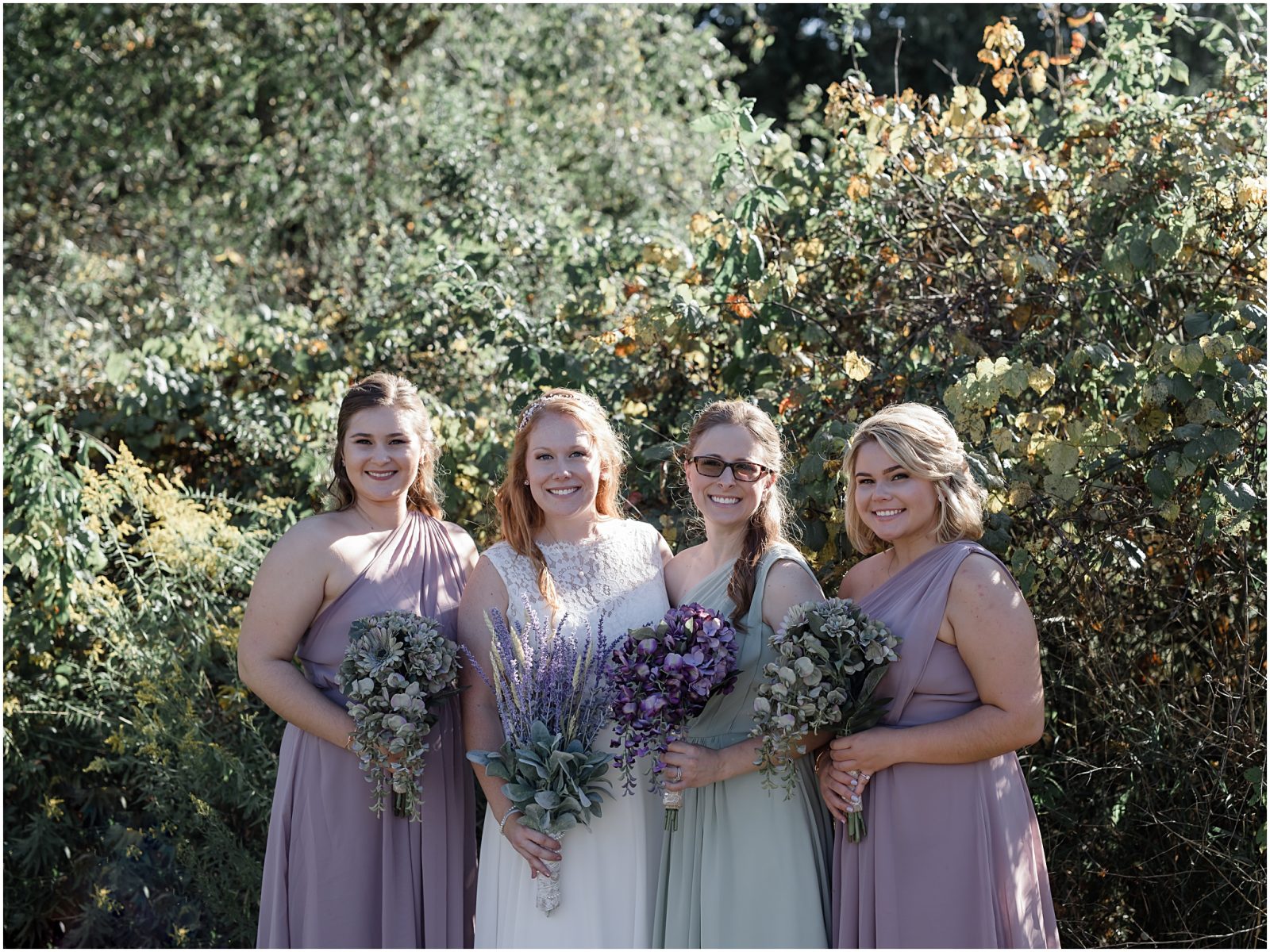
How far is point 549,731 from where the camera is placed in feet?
10.4

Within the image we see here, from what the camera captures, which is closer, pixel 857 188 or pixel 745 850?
pixel 745 850

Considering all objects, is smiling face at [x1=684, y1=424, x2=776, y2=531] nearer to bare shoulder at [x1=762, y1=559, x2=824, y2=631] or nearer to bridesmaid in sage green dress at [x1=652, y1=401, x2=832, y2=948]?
bridesmaid in sage green dress at [x1=652, y1=401, x2=832, y2=948]

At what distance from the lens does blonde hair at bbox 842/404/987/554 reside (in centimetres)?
315

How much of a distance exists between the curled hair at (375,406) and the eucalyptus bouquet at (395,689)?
1.86 ft

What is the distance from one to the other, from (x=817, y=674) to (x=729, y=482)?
656 millimetres

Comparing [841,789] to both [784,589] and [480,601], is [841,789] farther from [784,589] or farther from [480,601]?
[480,601]

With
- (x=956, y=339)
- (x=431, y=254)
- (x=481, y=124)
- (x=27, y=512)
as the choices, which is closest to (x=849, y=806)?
(x=956, y=339)

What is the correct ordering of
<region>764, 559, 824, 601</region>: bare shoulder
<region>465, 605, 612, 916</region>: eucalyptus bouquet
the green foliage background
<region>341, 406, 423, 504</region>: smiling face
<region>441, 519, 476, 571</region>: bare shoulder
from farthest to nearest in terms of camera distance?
the green foliage background, <region>441, 519, 476, 571</region>: bare shoulder, <region>341, 406, 423, 504</region>: smiling face, <region>764, 559, 824, 601</region>: bare shoulder, <region>465, 605, 612, 916</region>: eucalyptus bouquet

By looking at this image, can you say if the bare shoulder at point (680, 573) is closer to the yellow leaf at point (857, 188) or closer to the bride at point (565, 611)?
the bride at point (565, 611)

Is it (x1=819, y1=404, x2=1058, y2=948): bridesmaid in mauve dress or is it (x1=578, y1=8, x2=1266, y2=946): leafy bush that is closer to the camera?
(x1=819, y1=404, x2=1058, y2=948): bridesmaid in mauve dress

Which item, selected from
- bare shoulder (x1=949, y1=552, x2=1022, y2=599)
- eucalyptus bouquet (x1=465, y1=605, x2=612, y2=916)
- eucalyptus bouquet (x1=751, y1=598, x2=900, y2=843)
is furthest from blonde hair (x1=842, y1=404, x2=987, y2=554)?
eucalyptus bouquet (x1=465, y1=605, x2=612, y2=916)

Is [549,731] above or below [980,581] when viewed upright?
below

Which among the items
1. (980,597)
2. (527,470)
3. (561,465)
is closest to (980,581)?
(980,597)

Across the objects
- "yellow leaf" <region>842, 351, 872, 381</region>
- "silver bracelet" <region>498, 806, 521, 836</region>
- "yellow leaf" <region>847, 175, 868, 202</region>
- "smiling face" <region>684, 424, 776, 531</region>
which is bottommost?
"silver bracelet" <region>498, 806, 521, 836</region>
